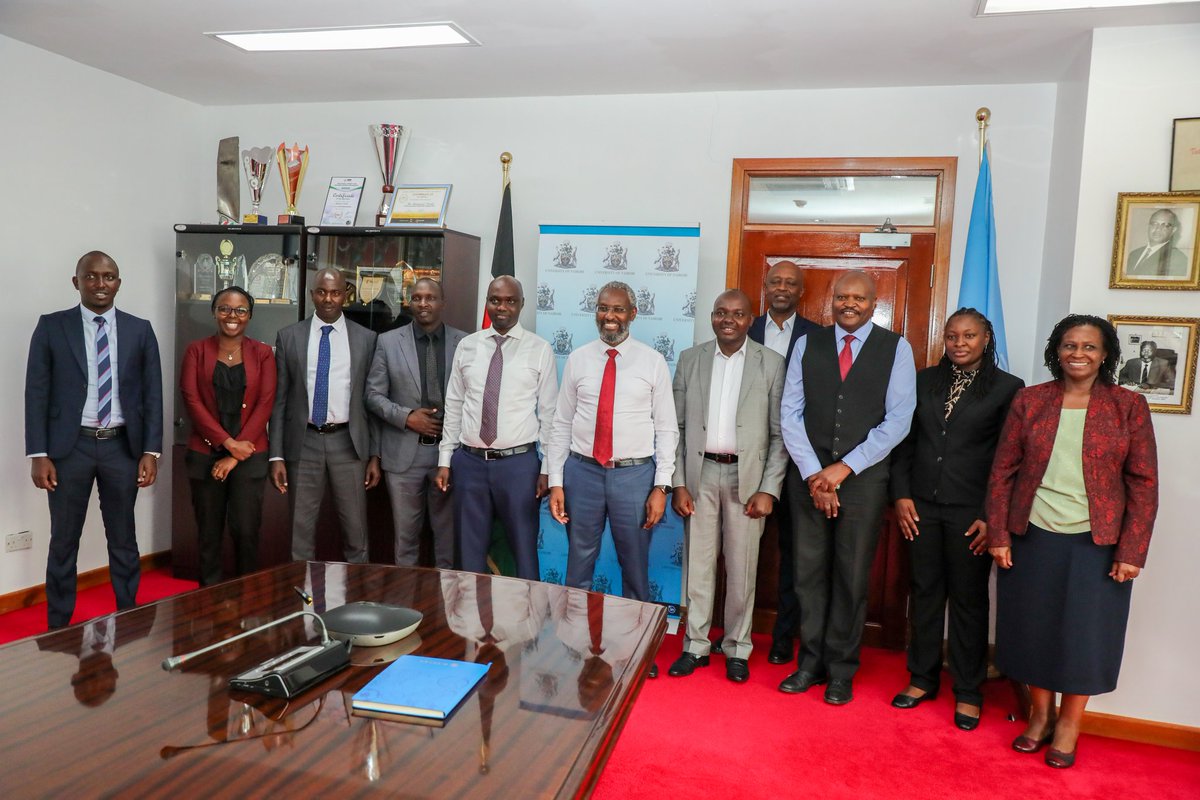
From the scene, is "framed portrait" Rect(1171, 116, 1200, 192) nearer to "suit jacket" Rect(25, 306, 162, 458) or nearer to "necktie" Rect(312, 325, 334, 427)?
"necktie" Rect(312, 325, 334, 427)

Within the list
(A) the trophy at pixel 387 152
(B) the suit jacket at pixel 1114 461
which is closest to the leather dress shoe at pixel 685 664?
(B) the suit jacket at pixel 1114 461

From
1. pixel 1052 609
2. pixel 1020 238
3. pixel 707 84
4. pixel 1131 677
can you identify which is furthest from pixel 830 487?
pixel 707 84

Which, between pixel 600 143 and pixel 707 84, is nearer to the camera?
pixel 707 84

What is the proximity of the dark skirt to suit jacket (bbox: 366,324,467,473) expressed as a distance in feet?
8.62

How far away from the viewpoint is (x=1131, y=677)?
3.30 meters

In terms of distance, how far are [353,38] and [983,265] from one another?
3.10 m

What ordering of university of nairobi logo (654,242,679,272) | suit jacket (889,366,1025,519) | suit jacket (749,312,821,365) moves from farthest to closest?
university of nairobi logo (654,242,679,272), suit jacket (749,312,821,365), suit jacket (889,366,1025,519)

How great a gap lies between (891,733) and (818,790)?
584 mm

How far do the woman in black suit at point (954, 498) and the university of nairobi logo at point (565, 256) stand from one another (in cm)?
194

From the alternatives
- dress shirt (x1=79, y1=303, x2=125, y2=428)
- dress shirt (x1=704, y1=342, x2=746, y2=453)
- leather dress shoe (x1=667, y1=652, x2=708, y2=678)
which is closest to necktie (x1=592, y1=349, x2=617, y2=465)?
dress shirt (x1=704, y1=342, x2=746, y2=453)

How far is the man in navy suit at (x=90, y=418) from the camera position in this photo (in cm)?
374

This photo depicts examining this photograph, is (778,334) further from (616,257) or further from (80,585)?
(80,585)

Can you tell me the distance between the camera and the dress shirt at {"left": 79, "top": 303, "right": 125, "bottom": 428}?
380 cm

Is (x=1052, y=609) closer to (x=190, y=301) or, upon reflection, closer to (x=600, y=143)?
(x=600, y=143)
